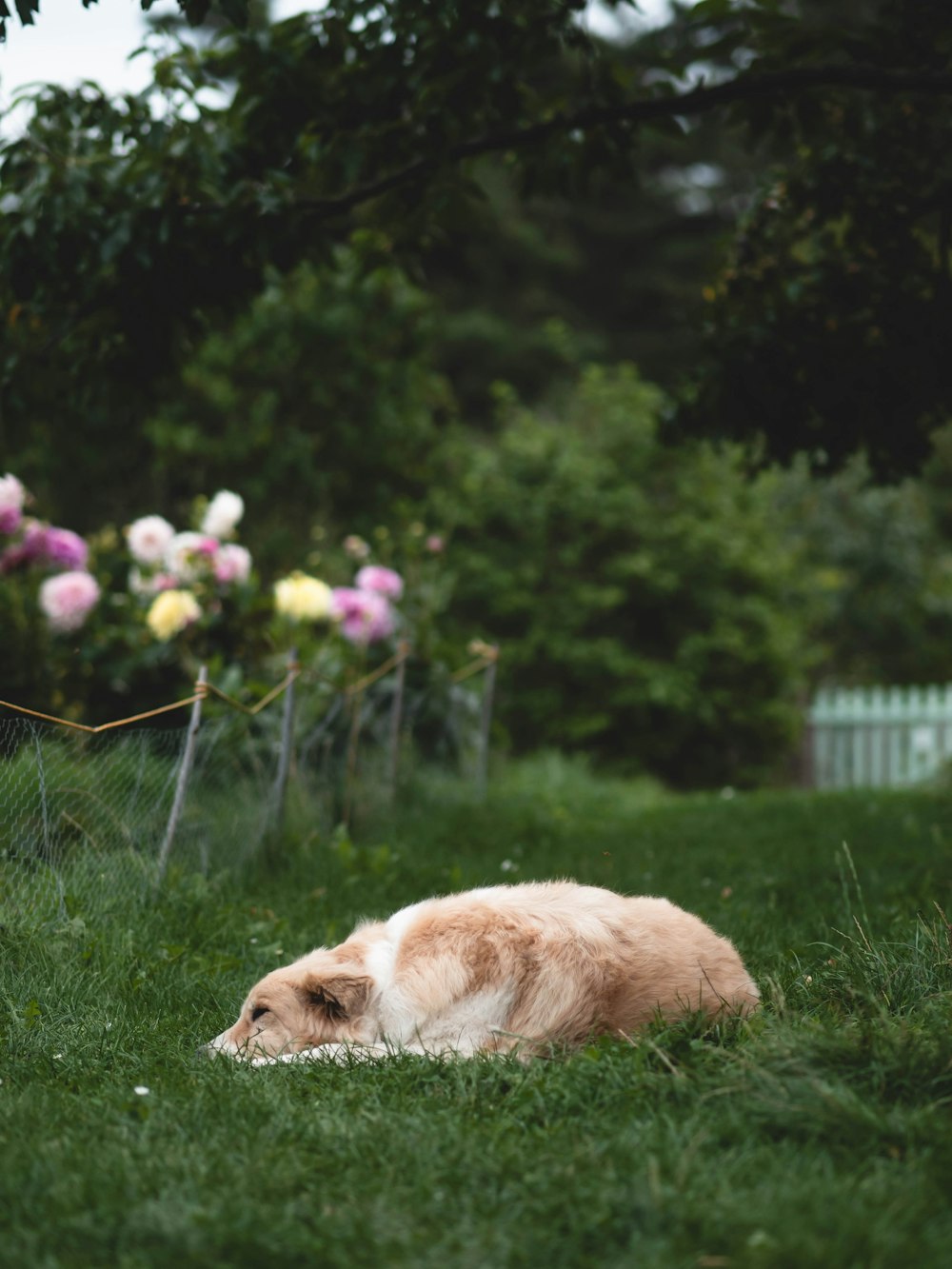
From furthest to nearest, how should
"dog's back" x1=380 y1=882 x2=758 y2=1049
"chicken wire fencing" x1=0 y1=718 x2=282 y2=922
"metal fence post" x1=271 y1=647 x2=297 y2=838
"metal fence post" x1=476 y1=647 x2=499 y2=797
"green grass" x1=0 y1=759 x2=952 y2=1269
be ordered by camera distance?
"metal fence post" x1=476 y1=647 x2=499 y2=797 → "metal fence post" x1=271 y1=647 x2=297 y2=838 → "chicken wire fencing" x1=0 y1=718 x2=282 y2=922 → "dog's back" x1=380 y1=882 x2=758 y2=1049 → "green grass" x1=0 y1=759 x2=952 y2=1269

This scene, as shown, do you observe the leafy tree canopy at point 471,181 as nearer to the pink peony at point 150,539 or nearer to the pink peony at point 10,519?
the pink peony at point 10,519

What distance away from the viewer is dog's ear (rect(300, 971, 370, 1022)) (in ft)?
11.6

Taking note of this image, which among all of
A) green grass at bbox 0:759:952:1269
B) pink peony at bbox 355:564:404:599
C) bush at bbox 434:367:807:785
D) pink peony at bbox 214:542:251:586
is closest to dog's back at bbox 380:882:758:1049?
green grass at bbox 0:759:952:1269

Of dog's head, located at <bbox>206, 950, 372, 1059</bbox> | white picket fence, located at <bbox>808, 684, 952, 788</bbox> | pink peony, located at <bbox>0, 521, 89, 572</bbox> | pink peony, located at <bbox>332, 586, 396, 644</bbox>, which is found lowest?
white picket fence, located at <bbox>808, 684, 952, 788</bbox>

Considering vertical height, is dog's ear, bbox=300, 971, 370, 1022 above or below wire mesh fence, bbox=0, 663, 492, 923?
below

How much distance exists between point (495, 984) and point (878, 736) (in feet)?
46.0

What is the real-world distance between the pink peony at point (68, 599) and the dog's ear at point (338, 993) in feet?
15.7

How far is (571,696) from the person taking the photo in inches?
596

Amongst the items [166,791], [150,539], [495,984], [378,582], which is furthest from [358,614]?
[495,984]

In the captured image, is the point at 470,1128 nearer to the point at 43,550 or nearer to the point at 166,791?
the point at 166,791

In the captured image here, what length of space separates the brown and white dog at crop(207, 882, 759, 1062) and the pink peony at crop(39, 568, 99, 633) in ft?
15.2

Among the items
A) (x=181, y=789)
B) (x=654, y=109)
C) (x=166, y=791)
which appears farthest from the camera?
(x=654, y=109)

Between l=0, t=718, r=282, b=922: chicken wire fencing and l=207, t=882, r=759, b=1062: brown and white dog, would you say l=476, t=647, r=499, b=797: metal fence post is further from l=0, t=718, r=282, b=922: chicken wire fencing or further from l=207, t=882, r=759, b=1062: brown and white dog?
l=207, t=882, r=759, b=1062: brown and white dog

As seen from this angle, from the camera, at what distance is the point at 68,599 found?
7746 mm
